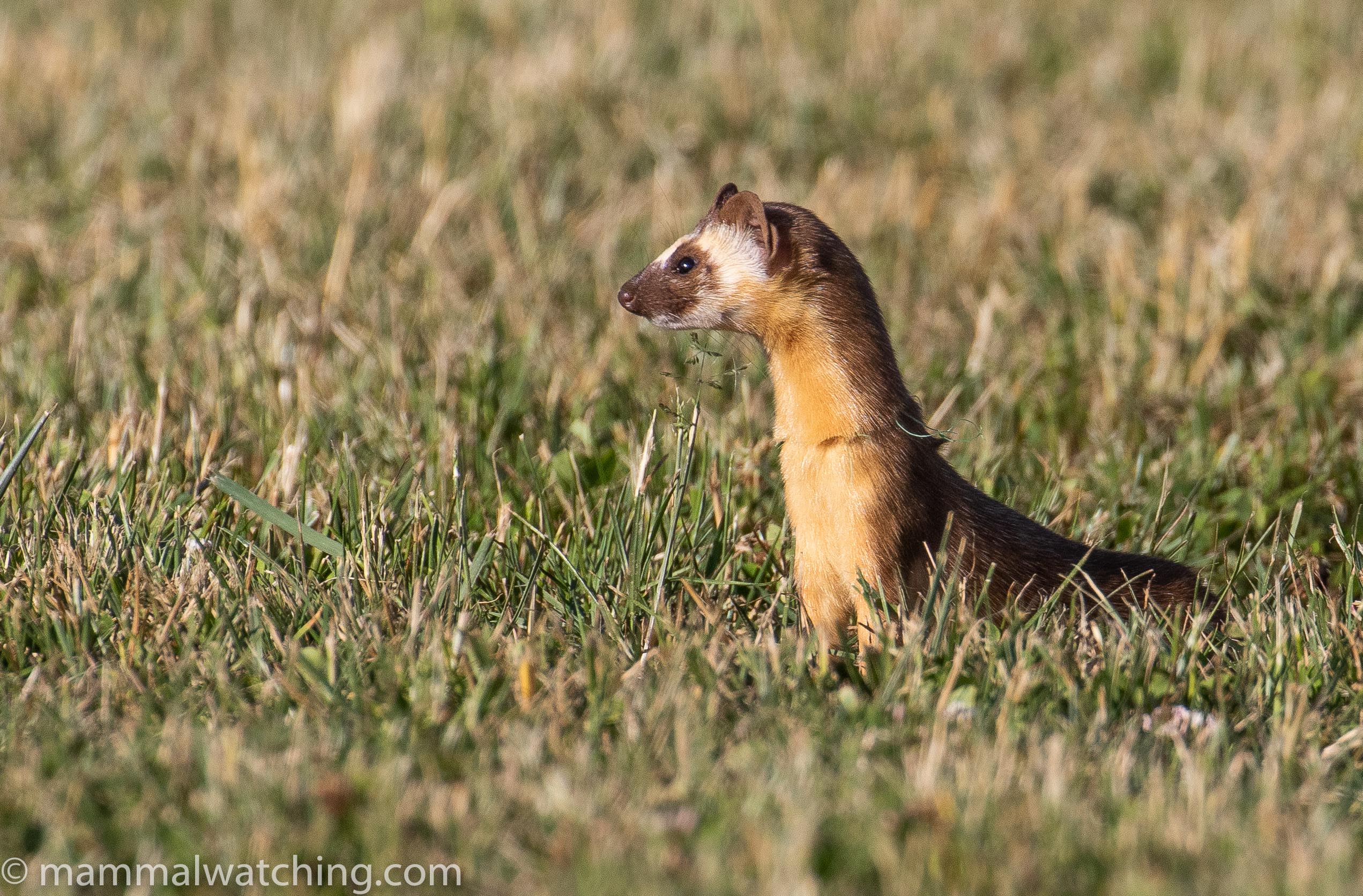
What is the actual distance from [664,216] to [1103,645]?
12.6 feet

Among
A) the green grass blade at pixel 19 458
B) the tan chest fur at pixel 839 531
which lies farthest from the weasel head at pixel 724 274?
the green grass blade at pixel 19 458

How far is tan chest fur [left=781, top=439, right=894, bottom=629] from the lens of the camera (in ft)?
10.9

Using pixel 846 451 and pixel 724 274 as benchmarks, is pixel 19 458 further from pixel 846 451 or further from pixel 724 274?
pixel 846 451

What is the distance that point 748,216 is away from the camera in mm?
3492

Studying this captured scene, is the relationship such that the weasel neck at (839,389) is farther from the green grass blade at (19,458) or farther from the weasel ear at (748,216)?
the green grass blade at (19,458)

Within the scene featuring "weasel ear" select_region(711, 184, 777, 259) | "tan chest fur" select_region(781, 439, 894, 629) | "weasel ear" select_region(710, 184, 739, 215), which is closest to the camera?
"tan chest fur" select_region(781, 439, 894, 629)

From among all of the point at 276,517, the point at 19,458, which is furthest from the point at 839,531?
the point at 19,458

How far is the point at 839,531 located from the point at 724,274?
0.63 m

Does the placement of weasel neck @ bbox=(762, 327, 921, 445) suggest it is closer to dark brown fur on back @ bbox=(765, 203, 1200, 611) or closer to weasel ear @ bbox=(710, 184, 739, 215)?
dark brown fur on back @ bbox=(765, 203, 1200, 611)

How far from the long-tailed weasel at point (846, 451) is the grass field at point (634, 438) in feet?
0.49

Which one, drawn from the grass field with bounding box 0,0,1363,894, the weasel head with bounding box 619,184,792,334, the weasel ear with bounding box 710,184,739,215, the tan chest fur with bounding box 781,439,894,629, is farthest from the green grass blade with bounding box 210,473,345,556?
the weasel ear with bounding box 710,184,739,215

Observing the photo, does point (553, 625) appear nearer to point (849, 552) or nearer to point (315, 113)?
point (849, 552)

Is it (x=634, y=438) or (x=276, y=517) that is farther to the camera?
(x=634, y=438)

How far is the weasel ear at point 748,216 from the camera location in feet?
11.3
